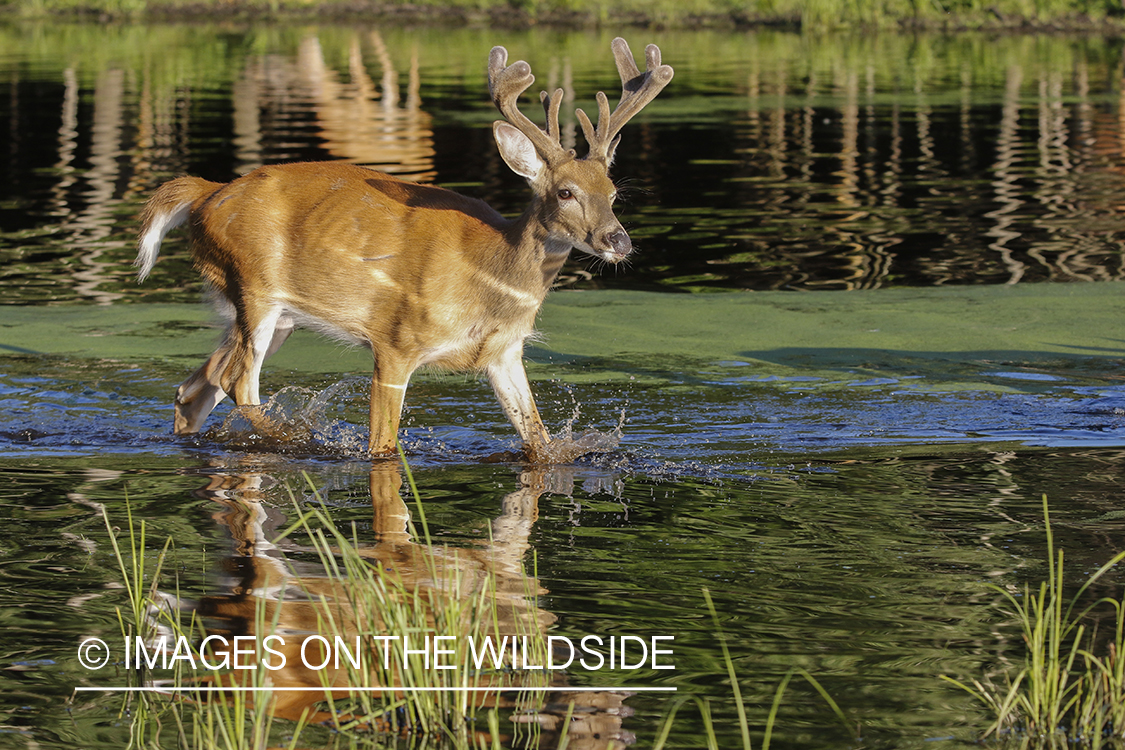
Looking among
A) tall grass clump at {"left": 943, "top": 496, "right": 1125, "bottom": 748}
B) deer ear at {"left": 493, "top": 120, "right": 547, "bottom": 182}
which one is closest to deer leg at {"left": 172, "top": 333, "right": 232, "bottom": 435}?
deer ear at {"left": 493, "top": 120, "right": 547, "bottom": 182}

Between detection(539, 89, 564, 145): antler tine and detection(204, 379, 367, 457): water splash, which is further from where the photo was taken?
detection(204, 379, 367, 457): water splash

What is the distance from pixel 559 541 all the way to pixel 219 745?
91.8 inches

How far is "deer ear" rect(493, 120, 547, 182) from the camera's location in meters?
7.59

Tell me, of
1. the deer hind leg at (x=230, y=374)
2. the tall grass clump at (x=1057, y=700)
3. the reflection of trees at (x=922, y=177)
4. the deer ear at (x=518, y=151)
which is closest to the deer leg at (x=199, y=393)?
the deer hind leg at (x=230, y=374)

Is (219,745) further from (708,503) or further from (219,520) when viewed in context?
(708,503)

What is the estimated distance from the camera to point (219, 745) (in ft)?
14.1

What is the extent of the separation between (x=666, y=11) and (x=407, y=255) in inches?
1773

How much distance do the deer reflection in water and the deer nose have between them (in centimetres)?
114

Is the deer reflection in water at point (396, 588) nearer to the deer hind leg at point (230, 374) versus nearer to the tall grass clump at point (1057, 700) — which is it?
the deer hind leg at point (230, 374)

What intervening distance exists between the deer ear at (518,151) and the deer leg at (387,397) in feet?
3.91

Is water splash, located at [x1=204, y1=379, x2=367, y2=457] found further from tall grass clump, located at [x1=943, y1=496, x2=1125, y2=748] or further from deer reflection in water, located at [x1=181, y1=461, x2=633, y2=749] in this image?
tall grass clump, located at [x1=943, y1=496, x2=1125, y2=748]

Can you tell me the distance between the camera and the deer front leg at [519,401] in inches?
317

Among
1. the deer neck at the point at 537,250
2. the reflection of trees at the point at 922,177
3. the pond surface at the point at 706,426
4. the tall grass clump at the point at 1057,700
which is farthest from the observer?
the reflection of trees at the point at 922,177

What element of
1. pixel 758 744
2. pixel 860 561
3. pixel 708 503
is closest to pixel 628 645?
pixel 758 744
